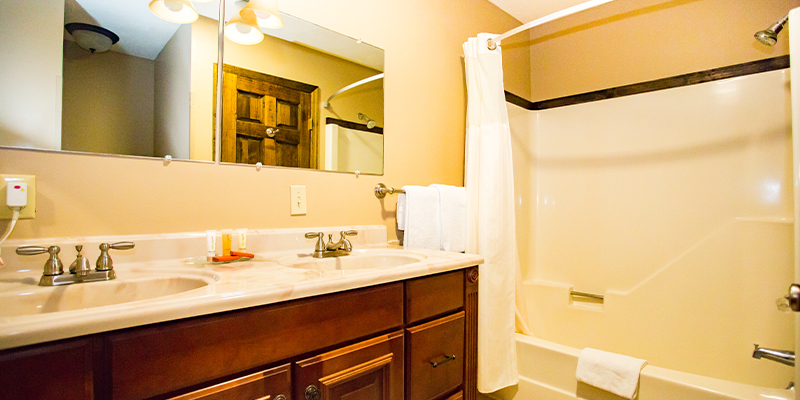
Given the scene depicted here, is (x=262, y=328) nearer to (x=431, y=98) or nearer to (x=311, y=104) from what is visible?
(x=311, y=104)

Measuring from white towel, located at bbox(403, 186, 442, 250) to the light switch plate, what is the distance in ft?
1.47

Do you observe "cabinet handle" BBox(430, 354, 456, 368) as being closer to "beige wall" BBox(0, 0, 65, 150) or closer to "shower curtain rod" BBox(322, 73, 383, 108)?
"shower curtain rod" BBox(322, 73, 383, 108)

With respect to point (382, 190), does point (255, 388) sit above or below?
below

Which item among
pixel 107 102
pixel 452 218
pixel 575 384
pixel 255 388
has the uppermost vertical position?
pixel 107 102

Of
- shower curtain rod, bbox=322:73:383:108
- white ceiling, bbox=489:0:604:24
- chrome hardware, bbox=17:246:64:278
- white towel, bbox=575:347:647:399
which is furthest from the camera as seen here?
white ceiling, bbox=489:0:604:24

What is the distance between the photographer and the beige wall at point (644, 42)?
1944 millimetres

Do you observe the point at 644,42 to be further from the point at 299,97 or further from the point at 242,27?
the point at 242,27

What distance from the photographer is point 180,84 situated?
3.72 feet

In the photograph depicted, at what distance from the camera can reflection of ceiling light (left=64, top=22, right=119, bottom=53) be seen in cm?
98

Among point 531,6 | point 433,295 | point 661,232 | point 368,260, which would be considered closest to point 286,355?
point 433,295

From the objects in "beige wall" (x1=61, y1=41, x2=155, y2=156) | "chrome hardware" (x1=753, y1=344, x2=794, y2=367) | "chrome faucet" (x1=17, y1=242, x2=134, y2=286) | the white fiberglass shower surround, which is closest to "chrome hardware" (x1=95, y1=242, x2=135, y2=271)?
"chrome faucet" (x1=17, y1=242, x2=134, y2=286)

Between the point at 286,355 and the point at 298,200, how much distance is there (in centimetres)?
70

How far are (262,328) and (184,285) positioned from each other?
1.01 feet

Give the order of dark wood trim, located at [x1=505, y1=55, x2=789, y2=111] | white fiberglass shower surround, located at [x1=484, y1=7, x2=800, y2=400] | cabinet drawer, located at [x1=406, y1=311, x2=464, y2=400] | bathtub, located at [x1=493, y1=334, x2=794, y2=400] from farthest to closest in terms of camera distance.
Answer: dark wood trim, located at [x1=505, y1=55, x2=789, y2=111], white fiberglass shower surround, located at [x1=484, y1=7, x2=800, y2=400], bathtub, located at [x1=493, y1=334, x2=794, y2=400], cabinet drawer, located at [x1=406, y1=311, x2=464, y2=400]
